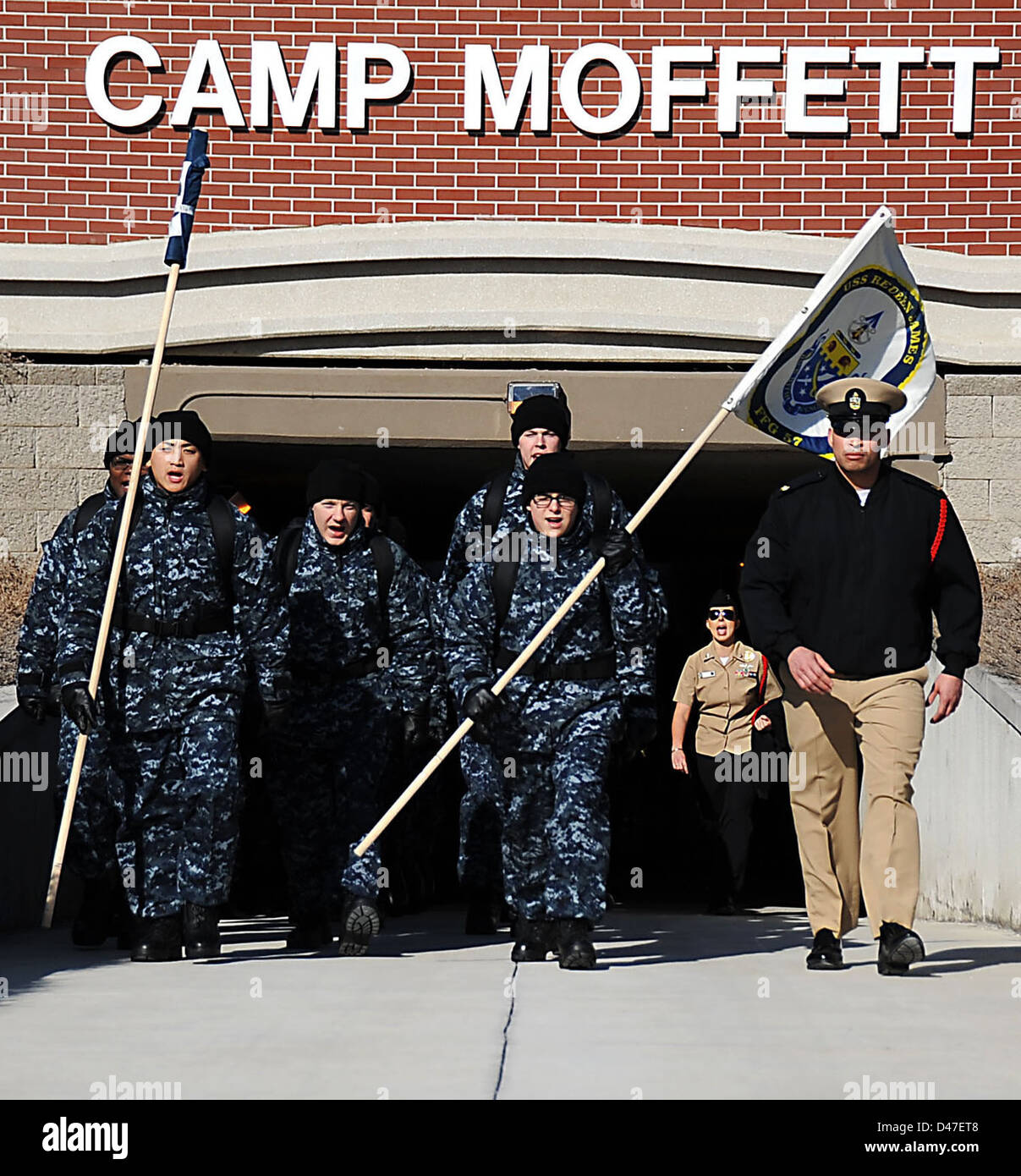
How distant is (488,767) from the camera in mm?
8711

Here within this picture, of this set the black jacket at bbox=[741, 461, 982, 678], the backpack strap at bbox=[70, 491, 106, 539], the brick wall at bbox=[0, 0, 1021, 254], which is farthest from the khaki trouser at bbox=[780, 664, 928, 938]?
the brick wall at bbox=[0, 0, 1021, 254]

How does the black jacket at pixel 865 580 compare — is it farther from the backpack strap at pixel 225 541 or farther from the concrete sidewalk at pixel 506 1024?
the backpack strap at pixel 225 541

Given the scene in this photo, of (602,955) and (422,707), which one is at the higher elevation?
(422,707)

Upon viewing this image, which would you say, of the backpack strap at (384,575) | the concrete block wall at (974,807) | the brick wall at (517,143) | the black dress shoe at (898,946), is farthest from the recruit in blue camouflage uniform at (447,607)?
the brick wall at (517,143)

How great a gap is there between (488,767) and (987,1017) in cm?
284

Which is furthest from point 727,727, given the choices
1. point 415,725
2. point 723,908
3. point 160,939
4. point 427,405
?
point 160,939

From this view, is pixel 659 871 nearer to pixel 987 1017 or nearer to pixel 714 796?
pixel 714 796

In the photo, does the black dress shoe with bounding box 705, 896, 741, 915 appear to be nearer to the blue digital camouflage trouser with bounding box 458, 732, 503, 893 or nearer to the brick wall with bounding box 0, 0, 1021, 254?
the blue digital camouflage trouser with bounding box 458, 732, 503, 893

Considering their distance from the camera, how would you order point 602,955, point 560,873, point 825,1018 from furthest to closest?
point 602,955 < point 560,873 < point 825,1018

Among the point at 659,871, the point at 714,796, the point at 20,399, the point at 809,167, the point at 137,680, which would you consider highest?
the point at 809,167

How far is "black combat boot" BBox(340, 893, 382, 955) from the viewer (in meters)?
8.19

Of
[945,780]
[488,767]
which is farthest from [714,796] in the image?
[488,767]

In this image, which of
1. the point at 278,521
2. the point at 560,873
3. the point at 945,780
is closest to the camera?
the point at 560,873

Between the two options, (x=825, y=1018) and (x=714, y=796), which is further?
(x=714, y=796)
